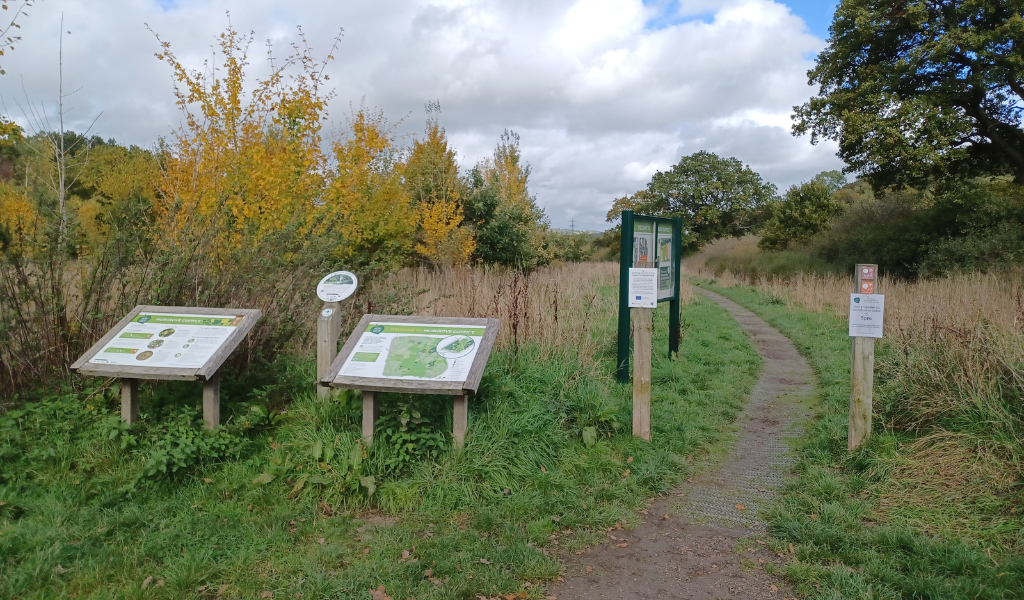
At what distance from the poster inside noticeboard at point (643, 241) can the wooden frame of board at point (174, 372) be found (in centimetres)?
449

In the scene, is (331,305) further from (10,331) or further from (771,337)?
(771,337)

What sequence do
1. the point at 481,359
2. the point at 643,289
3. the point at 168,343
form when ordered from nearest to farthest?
the point at 481,359, the point at 168,343, the point at 643,289

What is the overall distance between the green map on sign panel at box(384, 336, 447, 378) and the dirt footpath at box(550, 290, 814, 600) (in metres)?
1.77

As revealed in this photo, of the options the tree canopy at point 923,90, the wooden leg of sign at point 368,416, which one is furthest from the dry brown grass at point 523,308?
the tree canopy at point 923,90

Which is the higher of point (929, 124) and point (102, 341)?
point (929, 124)

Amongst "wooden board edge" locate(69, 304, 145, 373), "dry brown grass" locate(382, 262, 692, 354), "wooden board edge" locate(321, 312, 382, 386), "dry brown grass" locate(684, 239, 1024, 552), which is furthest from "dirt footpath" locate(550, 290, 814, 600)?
"wooden board edge" locate(69, 304, 145, 373)

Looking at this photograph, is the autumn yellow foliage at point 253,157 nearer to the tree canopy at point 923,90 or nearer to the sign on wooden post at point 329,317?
the sign on wooden post at point 329,317

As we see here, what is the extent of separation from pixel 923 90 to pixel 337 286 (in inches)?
921

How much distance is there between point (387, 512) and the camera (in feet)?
15.0

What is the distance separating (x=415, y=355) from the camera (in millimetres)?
5199

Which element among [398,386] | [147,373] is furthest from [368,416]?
[147,373]

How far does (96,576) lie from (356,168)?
27.6ft

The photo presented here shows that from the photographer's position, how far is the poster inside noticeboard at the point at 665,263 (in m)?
8.89

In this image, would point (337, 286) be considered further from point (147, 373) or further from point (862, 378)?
point (862, 378)
